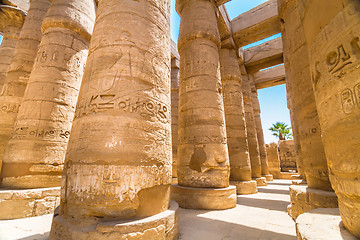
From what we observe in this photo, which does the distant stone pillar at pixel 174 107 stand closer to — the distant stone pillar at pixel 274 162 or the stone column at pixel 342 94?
the distant stone pillar at pixel 274 162

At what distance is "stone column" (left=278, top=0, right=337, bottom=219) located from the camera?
8.72ft

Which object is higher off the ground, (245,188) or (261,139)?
(261,139)

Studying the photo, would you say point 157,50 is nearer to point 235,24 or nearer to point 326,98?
point 326,98

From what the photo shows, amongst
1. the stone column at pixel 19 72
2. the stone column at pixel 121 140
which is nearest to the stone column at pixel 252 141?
the stone column at pixel 121 140

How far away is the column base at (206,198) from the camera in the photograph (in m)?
A: 3.90

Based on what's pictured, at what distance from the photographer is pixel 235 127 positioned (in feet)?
23.0

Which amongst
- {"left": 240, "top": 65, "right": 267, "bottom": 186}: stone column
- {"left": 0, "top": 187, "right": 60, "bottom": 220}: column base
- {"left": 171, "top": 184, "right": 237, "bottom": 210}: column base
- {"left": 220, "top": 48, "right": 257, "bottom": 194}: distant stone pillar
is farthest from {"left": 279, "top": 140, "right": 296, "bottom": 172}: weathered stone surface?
{"left": 0, "top": 187, "right": 60, "bottom": 220}: column base

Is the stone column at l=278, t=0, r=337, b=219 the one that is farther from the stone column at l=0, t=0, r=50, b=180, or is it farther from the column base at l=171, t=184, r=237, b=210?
the stone column at l=0, t=0, r=50, b=180

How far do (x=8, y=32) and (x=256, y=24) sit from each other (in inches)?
423

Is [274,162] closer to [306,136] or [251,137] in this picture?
[251,137]

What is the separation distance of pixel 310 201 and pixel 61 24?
6.44 m

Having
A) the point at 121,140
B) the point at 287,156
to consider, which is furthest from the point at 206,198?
the point at 287,156

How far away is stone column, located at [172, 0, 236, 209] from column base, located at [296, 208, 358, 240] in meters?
2.51

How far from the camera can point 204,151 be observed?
4.39m
